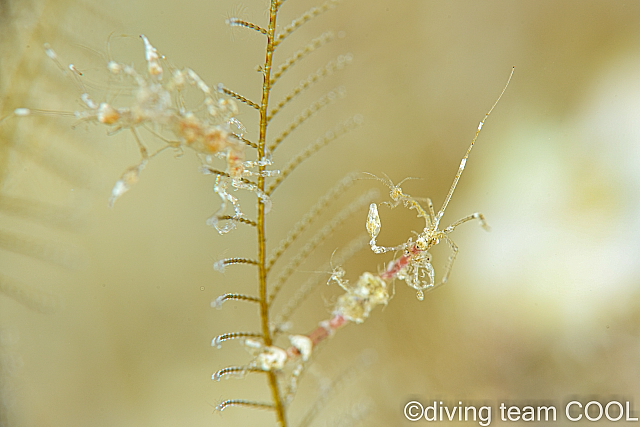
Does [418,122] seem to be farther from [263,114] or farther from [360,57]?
[263,114]

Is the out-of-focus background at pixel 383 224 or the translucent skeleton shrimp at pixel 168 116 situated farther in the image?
the out-of-focus background at pixel 383 224

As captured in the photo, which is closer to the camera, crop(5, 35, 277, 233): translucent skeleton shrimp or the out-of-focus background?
crop(5, 35, 277, 233): translucent skeleton shrimp

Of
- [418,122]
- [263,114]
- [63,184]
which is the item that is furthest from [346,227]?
[63,184]

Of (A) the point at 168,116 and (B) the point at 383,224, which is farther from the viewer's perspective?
(B) the point at 383,224
